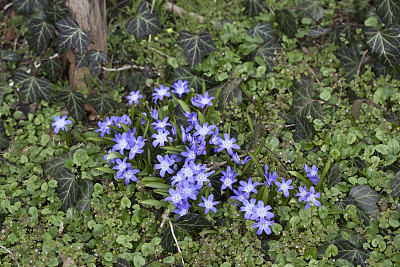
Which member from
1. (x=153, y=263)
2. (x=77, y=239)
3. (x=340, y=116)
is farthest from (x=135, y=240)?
(x=340, y=116)

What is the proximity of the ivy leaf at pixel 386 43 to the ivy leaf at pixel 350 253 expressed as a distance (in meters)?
1.68

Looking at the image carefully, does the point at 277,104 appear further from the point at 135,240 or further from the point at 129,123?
the point at 135,240

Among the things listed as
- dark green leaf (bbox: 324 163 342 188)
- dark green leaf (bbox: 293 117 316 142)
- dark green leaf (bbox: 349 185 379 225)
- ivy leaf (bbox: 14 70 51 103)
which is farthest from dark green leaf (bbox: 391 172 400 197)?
ivy leaf (bbox: 14 70 51 103)

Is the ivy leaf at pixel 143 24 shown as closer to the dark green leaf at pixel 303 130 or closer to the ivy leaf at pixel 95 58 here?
the ivy leaf at pixel 95 58

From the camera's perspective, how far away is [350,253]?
8.50ft

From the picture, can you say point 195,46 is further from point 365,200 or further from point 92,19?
point 365,200

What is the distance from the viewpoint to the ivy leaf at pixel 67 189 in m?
2.90

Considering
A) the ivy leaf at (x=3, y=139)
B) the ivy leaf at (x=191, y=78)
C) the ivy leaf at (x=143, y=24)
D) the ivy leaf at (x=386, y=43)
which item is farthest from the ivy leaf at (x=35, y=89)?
the ivy leaf at (x=386, y=43)

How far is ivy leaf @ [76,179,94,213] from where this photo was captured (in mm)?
2895

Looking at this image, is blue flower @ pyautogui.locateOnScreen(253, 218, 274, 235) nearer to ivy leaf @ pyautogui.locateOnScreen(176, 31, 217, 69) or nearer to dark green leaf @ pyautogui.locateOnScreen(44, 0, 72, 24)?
ivy leaf @ pyautogui.locateOnScreen(176, 31, 217, 69)

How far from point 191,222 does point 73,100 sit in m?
1.54

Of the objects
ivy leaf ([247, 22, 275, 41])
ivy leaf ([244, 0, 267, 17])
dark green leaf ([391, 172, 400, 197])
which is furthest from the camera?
ivy leaf ([244, 0, 267, 17])

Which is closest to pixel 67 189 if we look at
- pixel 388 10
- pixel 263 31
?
pixel 263 31

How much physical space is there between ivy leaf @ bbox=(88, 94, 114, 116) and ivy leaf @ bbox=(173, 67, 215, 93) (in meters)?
0.61
